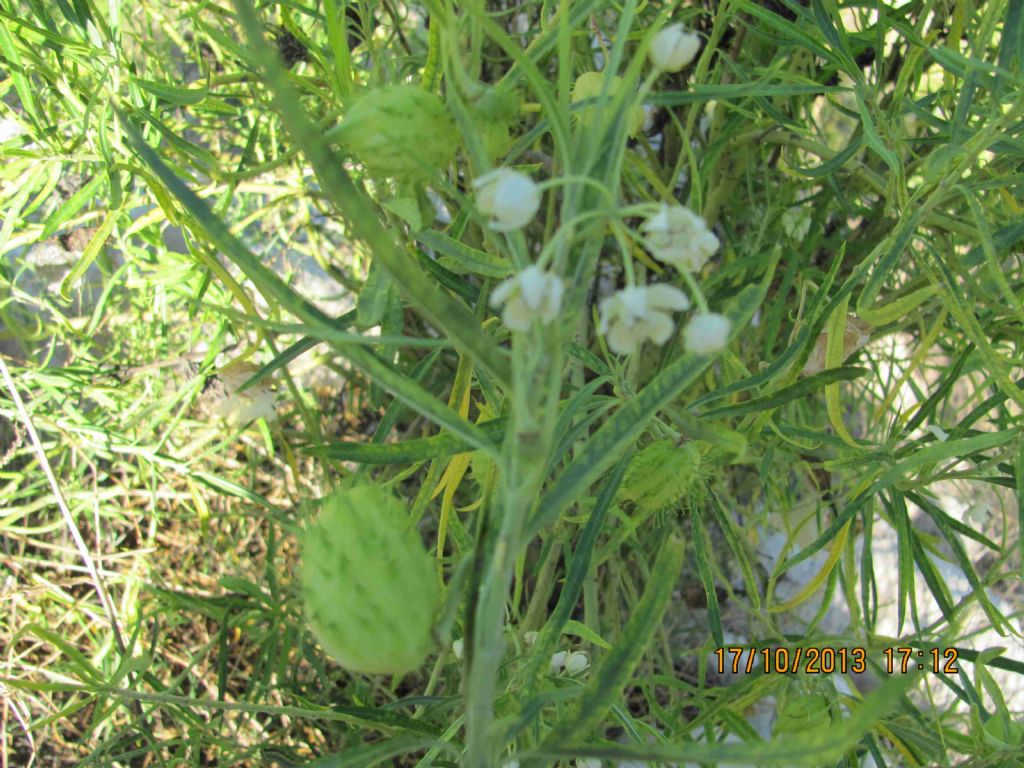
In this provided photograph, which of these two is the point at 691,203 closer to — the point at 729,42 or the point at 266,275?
the point at 729,42

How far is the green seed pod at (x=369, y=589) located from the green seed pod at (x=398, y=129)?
0.48 ft

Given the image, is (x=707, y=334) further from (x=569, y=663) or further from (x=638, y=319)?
(x=569, y=663)

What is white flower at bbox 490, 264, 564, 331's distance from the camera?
29 cm

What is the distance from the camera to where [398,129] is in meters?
0.35

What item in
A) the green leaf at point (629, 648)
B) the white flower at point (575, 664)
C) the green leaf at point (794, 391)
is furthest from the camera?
the white flower at point (575, 664)

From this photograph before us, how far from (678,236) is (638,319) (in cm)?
3

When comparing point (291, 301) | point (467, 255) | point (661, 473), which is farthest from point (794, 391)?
point (291, 301)

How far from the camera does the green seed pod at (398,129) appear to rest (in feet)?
1.14

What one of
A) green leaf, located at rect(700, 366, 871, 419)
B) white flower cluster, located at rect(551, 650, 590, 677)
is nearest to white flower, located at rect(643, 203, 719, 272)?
green leaf, located at rect(700, 366, 871, 419)

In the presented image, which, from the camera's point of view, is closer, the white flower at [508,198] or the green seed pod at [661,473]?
the white flower at [508,198]

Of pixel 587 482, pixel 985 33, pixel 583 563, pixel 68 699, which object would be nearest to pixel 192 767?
pixel 68 699

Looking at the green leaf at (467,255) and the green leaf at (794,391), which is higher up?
the green leaf at (467,255)

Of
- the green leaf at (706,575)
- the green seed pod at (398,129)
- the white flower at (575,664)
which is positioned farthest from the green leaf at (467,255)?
the white flower at (575,664)

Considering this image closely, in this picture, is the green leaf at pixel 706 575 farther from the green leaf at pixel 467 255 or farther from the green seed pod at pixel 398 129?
the green seed pod at pixel 398 129
